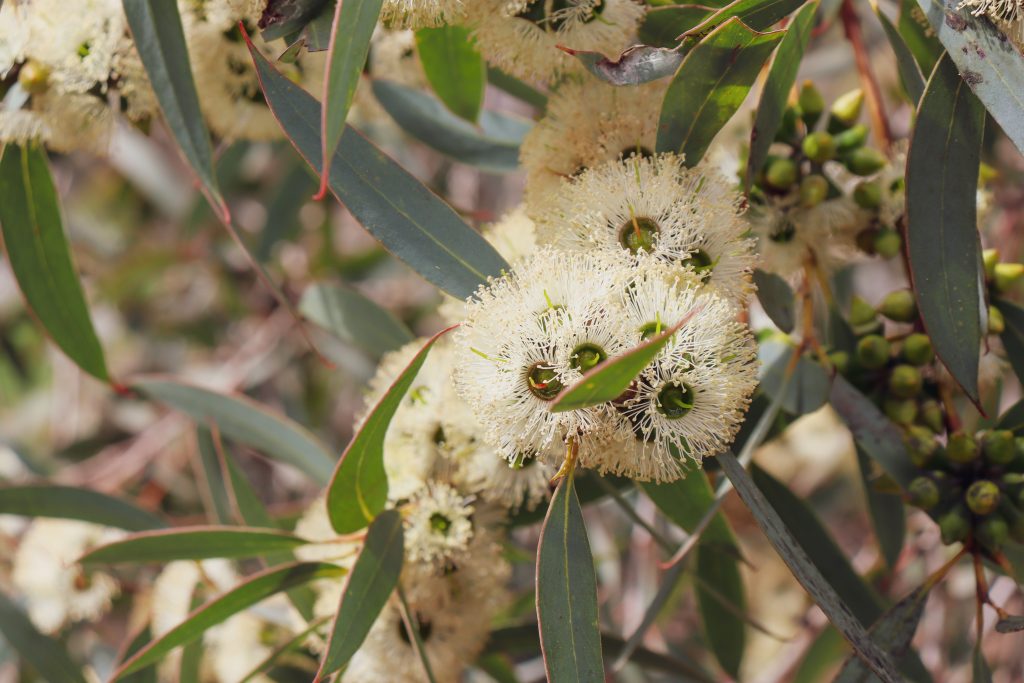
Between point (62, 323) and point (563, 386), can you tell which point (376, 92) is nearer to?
point (62, 323)

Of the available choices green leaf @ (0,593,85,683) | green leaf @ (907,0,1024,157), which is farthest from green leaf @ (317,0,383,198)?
green leaf @ (0,593,85,683)

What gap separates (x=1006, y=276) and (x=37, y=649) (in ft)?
6.11

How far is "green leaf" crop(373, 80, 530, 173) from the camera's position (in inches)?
71.9

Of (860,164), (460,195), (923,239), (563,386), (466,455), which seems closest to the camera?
(563,386)

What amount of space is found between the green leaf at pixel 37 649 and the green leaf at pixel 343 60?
50.7 inches

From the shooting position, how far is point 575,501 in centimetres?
113

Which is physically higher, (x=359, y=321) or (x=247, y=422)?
(x=359, y=321)

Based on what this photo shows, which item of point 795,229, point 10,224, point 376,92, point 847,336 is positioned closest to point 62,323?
point 10,224

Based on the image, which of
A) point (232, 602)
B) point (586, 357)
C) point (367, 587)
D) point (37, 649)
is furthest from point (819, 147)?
point (37, 649)

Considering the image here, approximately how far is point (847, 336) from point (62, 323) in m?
1.36

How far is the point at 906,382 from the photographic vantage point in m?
1.41

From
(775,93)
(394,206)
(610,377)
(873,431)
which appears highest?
(775,93)

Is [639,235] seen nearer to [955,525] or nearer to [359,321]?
[955,525]

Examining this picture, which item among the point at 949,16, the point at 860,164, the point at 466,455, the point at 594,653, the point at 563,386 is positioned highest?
the point at 949,16
